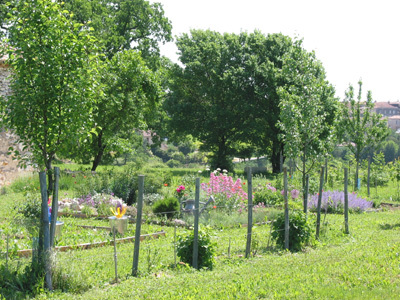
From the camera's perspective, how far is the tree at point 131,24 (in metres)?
30.5

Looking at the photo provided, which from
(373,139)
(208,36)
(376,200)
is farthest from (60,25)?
(208,36)

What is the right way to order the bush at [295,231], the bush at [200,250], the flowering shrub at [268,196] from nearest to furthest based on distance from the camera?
the bush at [200,250] < the bush at [295,231] < the flowering shrub at [268,196]

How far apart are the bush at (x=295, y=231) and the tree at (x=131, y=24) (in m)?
23.8

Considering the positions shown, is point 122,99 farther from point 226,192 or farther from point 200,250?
point 200,250

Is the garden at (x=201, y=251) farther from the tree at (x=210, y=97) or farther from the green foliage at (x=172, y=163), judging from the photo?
the green foliage at (x=172, y=163)

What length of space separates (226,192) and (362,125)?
10.1 m

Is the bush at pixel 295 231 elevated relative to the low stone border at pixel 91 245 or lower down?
elevated

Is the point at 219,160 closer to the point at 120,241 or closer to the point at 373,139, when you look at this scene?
the point at 373,139

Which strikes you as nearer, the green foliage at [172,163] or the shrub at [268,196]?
the shrub at [268,196]

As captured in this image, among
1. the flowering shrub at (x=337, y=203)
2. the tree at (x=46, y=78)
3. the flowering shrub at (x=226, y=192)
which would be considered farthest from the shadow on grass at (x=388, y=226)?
the tree at (x=46, y=78)

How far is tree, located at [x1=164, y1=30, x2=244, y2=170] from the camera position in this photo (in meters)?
32.8

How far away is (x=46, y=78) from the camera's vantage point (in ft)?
21.4

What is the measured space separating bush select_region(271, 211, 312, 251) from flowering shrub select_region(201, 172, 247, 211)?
4.31 meters

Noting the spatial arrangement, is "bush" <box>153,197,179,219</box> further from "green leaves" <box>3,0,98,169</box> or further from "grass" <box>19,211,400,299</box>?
"green leaves" <box>3,0,98,169</box>
